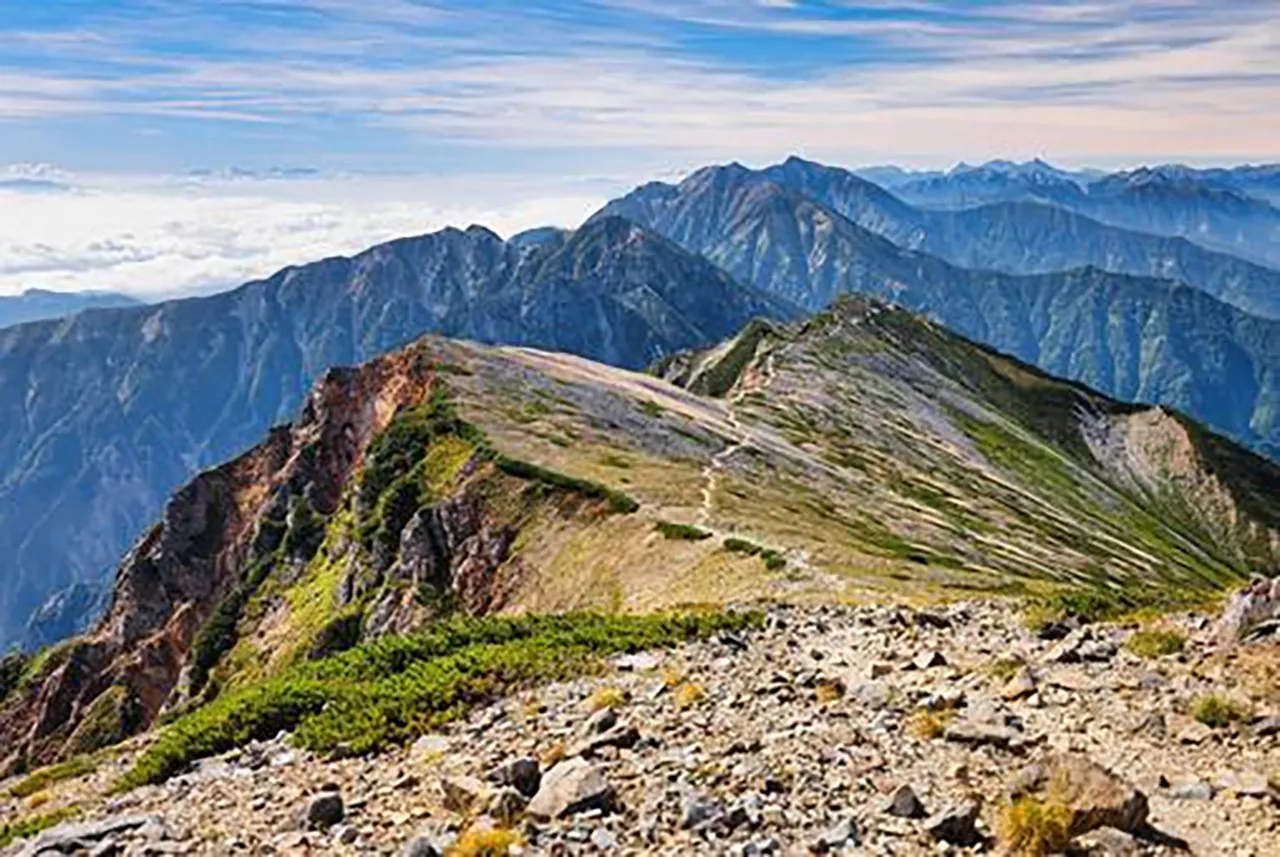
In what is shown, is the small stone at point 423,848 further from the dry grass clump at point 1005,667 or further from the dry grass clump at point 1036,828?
the dry grass clump at point 1005,667

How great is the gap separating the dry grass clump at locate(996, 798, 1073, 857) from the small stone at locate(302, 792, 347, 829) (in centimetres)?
1272

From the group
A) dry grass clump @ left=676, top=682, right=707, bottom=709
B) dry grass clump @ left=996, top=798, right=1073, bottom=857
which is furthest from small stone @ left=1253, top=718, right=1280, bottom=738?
dry grass clump @ left=676, top=682, right=707, bottom=709

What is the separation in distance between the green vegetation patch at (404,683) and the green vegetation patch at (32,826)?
2349mm

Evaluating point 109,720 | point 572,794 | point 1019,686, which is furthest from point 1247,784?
point 109,720

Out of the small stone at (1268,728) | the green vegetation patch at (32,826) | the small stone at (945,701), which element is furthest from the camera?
the green vegetation patch at (32,826)

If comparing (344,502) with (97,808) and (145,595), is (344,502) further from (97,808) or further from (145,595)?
(97,808)

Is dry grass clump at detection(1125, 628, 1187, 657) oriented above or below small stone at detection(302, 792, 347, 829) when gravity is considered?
above

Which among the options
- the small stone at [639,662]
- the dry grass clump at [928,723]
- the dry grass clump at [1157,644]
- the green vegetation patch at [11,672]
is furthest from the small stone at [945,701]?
the green vegetation patch at [11,672]

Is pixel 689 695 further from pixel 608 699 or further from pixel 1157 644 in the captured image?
pixel 1157 644

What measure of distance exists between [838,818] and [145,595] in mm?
131570

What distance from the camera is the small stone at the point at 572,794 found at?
19250mm

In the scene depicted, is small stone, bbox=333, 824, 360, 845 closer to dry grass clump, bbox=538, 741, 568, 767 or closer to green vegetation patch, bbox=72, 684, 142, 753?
dry grass clump, bbox=538, 741, 568, 767

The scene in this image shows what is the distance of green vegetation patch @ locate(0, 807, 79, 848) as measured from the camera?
2520 cm

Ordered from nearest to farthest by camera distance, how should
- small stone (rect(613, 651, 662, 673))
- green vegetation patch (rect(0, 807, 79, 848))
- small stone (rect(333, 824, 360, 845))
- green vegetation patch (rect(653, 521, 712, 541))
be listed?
small stone (rect(333, 824, 360, 845)) → green vegetation patch (rect(0, 807, 79, 848)) → small stone (rect(613, 651, 662, 673)) → green vegetation patch (rect(653, 521, 712, 541))
